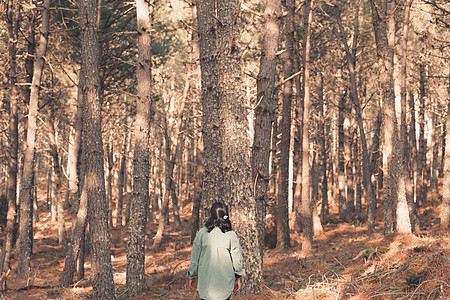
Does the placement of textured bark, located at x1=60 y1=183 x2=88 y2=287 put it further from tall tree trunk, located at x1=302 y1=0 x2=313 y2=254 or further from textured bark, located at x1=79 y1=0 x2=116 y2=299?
tall tree trunk, located at x1=302 y1=0 x2=313 y2=254

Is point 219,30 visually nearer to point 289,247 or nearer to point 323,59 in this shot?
point 289,247

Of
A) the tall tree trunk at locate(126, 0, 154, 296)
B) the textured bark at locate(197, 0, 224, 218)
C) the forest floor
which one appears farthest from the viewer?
the tall tree trunk at locate(126, 0, 154, 296)

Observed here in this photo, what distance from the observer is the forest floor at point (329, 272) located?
5652 mm

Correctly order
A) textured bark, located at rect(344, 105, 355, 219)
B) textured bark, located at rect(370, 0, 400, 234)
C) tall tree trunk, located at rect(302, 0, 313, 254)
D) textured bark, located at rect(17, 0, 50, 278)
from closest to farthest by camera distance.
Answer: textured bark, located at rect(370, 0, 400, 234) → textured bark, located at rect(17, 0, 50, 278) → tall tree trunk, located at rect(302, 0, 313, 254) → textured bark, located at rect(344, 105, 355, 219)

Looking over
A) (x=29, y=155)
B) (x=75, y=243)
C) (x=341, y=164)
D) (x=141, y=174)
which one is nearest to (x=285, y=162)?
(x=141, y=174)

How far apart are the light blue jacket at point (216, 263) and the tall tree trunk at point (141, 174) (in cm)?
429

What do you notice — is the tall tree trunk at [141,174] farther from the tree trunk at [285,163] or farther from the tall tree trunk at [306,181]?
the tree trunk at [285,163]

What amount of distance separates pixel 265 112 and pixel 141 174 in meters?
3.35

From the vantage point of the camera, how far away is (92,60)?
860 cm

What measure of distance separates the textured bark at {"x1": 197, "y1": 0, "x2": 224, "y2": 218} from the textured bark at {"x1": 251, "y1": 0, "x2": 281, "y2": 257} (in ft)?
4.60

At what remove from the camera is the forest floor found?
18.5 ft

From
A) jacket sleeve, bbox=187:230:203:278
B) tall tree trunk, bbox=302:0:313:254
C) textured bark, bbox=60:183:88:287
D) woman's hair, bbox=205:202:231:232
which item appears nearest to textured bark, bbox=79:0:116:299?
textured bark, bbox=60:183:88:287

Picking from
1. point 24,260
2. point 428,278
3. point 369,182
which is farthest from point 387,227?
point 24,260

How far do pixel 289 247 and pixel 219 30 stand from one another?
33.1 feet
